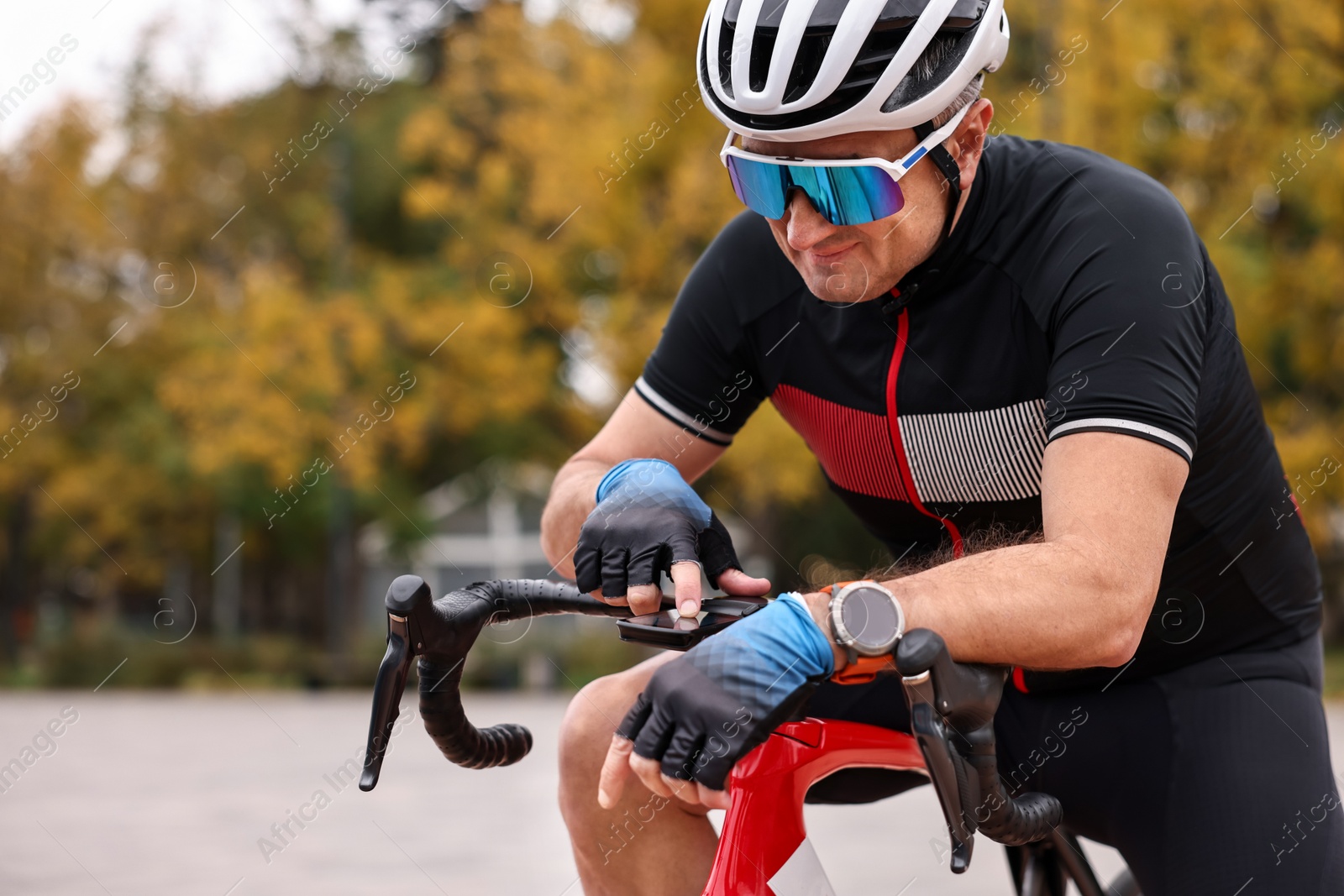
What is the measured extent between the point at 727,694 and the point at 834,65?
0.92m

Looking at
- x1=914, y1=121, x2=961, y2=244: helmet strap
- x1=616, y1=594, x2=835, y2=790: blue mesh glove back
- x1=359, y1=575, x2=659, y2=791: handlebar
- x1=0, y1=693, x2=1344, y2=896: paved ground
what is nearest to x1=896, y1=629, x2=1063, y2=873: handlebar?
x1=616, y1=594, x2=835, y2=790: blue mesh glove back

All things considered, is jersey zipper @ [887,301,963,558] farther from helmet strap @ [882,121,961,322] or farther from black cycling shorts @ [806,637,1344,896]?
black cycling shorts @ [806,637,1344,896]

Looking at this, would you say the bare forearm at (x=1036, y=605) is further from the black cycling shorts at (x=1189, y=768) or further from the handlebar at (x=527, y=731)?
the black cycling shorts at (x=1189, y=768)

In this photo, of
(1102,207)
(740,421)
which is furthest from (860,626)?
(740,421)

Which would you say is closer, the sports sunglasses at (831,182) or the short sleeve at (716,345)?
the sports sunglasses at (831,182)

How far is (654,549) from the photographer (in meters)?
1.94

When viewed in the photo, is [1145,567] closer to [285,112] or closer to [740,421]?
[740,421]

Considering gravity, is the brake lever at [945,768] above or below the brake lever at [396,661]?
above

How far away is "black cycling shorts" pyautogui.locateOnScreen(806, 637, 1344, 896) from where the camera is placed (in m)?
→ 2.08

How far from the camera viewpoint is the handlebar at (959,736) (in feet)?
5.00

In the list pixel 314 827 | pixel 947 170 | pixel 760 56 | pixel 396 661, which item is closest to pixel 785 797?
pixel 396 661

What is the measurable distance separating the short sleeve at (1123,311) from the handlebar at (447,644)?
0.73 metres

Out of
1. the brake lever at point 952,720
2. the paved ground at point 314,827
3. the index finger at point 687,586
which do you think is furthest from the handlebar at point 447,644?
the paved ground at point 314,827

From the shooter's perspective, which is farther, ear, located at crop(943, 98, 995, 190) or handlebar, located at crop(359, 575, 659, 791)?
ear, located at crop(943, 98, 995, 190)
